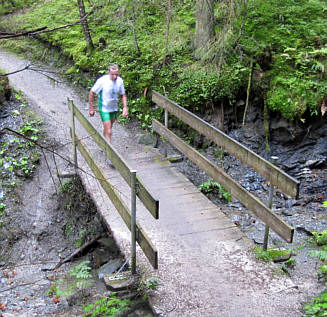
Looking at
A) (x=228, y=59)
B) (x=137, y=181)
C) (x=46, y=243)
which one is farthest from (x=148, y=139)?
(x=137, y=181)

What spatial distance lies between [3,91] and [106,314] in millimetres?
8705

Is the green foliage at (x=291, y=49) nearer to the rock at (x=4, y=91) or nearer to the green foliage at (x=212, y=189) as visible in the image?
the green foliage at (x=212, y=189)

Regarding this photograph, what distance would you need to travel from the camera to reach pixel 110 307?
4.14 metres

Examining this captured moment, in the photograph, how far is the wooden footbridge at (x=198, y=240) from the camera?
3.97 metres

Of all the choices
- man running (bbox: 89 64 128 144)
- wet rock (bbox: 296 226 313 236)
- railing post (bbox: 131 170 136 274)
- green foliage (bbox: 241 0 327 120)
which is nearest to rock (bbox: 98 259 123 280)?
railing post (bbox: 131 170 136 274)

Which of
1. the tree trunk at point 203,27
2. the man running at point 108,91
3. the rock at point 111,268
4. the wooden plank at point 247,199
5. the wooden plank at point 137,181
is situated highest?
the tree trunk at point 203,27

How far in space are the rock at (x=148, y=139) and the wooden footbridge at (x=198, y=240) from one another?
253 cm

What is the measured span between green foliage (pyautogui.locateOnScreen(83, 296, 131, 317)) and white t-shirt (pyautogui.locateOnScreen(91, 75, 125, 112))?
13.2 feet

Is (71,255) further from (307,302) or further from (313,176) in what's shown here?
(313,176)

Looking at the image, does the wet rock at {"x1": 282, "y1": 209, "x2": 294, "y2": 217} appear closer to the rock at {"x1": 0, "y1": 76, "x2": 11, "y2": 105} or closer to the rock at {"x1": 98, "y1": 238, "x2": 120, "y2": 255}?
the rock at {"x1": 98, "y1": 238, "x2": 120, "y2": 255}

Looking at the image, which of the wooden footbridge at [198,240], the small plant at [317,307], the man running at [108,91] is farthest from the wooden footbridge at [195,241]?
the man running at [108,91]

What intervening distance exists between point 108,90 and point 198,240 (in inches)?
138

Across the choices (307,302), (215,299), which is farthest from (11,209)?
(307,302)

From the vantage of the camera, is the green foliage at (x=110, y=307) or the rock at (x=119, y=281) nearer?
the green foliage at (x=110, y=307)
